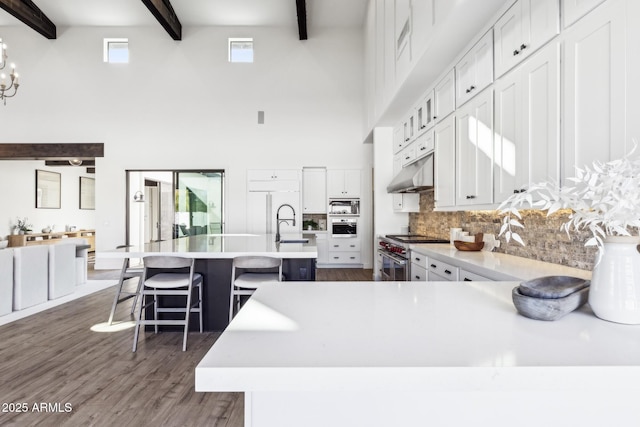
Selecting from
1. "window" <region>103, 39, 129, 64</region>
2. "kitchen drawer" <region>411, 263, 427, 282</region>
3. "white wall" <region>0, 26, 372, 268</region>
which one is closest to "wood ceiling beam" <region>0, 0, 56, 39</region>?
Answer: "white wall" <region>0, 26, 372, 268</region>

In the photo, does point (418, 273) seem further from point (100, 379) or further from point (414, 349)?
point (414, 349)

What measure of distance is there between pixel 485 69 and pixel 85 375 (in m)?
3.77

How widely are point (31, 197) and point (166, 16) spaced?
5925 mm

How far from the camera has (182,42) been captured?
740cm

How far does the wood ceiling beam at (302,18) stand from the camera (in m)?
6.21

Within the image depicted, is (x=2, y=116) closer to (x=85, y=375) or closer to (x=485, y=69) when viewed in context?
(x=85, y=375)

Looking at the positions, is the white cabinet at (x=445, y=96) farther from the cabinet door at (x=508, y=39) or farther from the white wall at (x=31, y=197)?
the white wall at (x=31, y=197)

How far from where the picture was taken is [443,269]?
300 centimetres

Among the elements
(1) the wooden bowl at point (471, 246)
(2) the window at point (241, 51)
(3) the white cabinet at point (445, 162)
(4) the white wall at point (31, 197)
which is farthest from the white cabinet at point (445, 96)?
(4) the white wall at point (31, 197)

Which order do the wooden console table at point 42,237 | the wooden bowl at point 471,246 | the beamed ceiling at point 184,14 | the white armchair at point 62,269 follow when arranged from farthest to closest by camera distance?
the wooden console table at point 42,237 < the beamed ceiling at point 184,14 < the white armchair at point 62,269 < the wooden bowl at point 471,246

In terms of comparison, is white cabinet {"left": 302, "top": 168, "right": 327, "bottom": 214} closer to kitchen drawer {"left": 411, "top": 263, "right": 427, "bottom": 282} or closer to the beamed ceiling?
the beamed ceiling

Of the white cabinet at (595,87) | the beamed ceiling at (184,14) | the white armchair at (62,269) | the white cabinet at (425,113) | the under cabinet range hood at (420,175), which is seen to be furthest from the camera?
the beamed ceiling at (184,14)

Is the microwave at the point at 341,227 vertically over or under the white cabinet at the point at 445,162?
under

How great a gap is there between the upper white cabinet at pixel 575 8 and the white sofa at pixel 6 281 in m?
5.25
